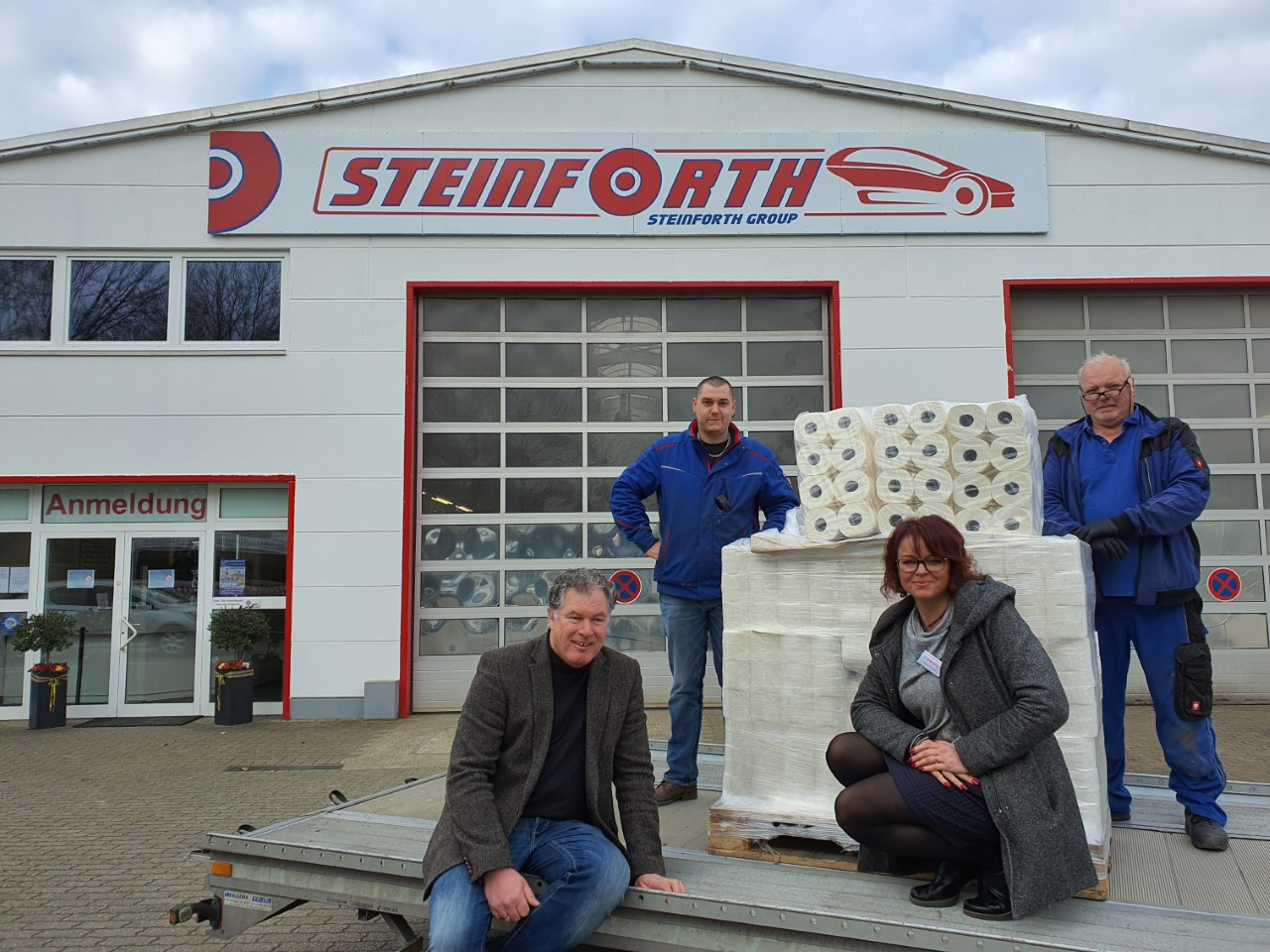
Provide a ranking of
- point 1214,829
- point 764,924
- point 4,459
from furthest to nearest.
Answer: point 4,459, point 1214,829, point 764,924

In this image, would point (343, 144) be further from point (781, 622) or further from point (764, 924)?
point (764, 924)

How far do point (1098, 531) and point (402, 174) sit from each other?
7.51 m

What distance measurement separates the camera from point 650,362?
9.28 meters

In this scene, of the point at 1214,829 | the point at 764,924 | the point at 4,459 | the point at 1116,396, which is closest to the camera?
the point at 764,924

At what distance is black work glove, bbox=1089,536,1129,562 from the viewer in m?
3.48

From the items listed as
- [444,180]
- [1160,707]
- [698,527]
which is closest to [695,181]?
[444,180]

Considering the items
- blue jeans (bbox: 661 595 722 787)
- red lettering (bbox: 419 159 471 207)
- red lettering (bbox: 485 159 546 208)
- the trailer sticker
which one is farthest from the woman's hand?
red lettering (bbox: 419 159 471 207)

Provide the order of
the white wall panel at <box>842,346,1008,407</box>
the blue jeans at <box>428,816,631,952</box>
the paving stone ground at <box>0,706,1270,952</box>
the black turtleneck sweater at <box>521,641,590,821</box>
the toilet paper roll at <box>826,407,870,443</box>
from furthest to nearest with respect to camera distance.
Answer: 1. the white wall panel at <box>842,346,1008,407</box>
2. the paving stone ground at <box>0,706,1270,952</box>
3. the toilet paper roll at <box>826,407,870,443</box>
4. the black turtleneck sweater at <box>521,641,590,821</box>
5. the blue jeans at <box>428,816,631,952</box>

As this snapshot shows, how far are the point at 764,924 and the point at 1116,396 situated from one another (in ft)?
7.86

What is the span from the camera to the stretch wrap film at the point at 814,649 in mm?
2965

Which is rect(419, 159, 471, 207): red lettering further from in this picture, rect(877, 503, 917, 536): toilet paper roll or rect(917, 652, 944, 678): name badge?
rect(917, 652, 944, 678): name badge

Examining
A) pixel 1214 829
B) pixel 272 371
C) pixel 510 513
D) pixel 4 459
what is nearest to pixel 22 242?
pixel 4 459

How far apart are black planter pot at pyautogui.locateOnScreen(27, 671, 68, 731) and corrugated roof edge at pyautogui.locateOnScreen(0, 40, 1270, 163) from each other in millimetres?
4909

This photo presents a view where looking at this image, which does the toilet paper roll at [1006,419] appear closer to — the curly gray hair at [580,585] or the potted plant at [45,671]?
the curly gray hair at [580,585]
